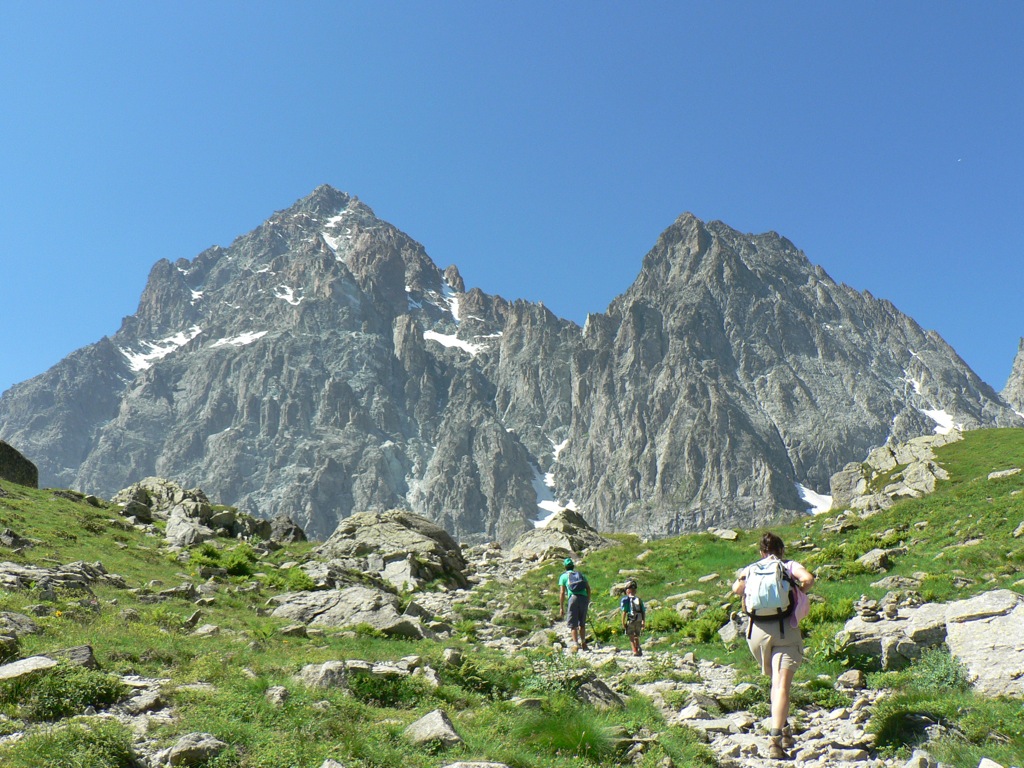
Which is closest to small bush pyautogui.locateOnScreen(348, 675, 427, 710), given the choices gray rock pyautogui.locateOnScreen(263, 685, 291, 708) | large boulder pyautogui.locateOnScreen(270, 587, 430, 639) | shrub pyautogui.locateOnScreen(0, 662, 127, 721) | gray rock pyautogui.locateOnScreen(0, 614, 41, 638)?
gray rock pyautogui.locateOnScreen(263, 685, 291, 708)

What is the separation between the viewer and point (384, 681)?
10.0 metres

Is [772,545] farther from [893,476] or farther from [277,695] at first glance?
[893,476]

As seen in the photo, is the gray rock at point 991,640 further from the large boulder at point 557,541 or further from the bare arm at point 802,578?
the large boulder at point 557,541

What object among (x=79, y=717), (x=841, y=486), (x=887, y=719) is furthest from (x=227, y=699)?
(x=841, y=486)

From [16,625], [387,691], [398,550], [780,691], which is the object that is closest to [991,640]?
[780,691]

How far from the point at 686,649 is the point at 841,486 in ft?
236

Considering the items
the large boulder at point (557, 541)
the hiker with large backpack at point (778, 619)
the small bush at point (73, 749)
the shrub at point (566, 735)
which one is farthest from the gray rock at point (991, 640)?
the large boulder at point (557, 541)

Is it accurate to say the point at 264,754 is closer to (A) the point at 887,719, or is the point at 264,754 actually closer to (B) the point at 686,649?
(A) the point at 887,719

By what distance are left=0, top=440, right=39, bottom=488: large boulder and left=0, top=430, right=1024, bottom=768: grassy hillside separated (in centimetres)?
1733

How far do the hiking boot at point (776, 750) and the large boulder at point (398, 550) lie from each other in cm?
2229

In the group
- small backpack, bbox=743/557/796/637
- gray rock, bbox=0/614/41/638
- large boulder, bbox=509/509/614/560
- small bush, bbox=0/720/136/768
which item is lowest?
small bush, bbox=0/720/136/768

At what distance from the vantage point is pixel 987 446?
169 ft

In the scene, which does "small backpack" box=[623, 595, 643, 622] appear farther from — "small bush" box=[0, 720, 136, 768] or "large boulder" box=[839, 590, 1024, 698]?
"small bush" box=[0, 720, 136, 768]

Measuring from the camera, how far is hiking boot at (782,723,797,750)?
8.82m
